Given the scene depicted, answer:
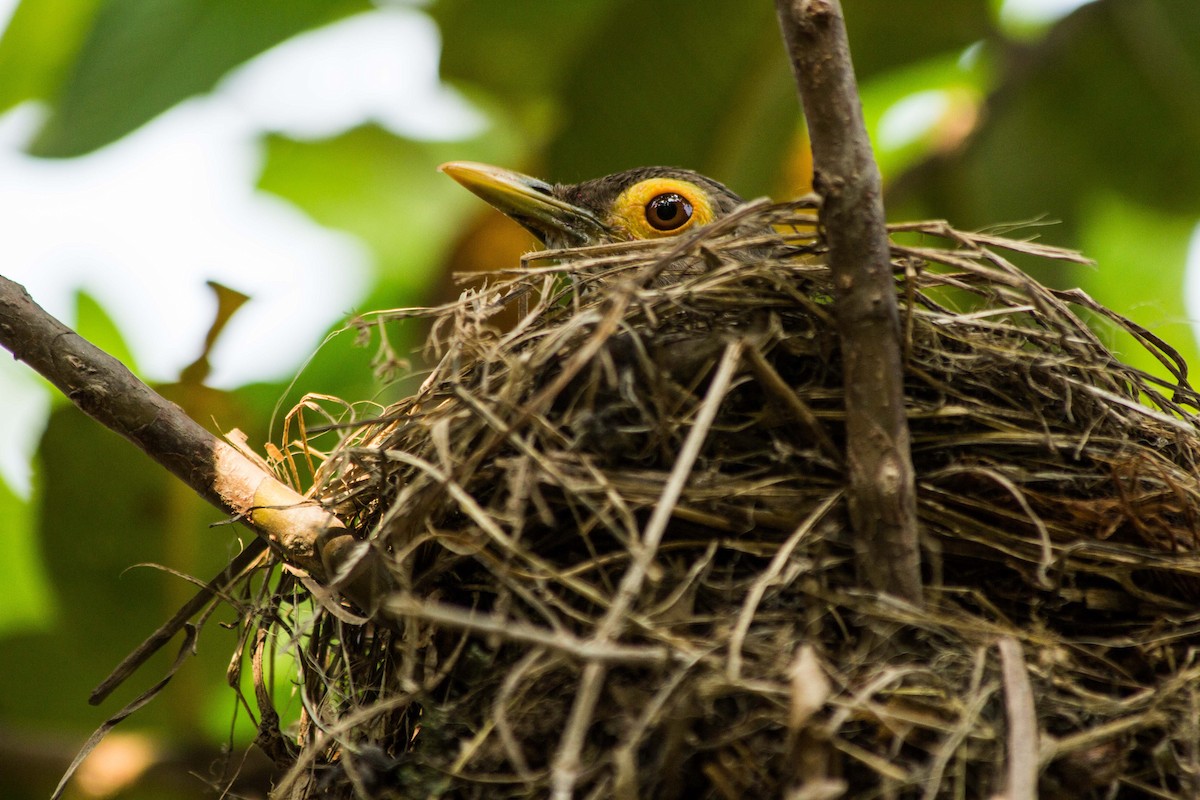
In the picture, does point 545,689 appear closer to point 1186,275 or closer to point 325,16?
point 325,16

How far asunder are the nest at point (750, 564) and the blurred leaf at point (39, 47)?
326cm

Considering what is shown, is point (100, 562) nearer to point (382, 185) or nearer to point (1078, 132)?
point (382, 185)

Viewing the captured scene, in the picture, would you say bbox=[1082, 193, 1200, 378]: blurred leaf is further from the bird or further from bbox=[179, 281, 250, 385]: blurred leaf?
bbox=[179, 281, 250, 385]: blurred leaf

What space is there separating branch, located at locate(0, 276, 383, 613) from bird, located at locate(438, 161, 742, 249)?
1357 mm

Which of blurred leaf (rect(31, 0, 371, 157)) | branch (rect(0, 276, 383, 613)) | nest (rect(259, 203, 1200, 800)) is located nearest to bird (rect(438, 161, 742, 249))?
nest (rect(259, 203, 1200, 800))

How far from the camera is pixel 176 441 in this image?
2.42m

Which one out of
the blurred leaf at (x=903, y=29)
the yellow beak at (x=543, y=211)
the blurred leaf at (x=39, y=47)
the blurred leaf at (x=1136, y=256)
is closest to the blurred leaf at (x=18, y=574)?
the blurred leaf at (x=39, y=47)

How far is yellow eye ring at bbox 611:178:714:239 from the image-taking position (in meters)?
3.63

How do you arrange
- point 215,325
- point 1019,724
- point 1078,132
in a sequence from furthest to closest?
point 1078,132
point 215,325
point 1019,724

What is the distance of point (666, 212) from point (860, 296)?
1567 millimetres

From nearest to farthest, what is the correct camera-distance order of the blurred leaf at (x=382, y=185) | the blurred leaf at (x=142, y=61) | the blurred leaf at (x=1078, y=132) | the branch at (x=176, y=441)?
the branch at (x=176, y=441) < the blurred leaf at (x=142, y=61) < the blurred leaf at (x=1078, y=132) < the blurred leaf at (x=382, y=185)

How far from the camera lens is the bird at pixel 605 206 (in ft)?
11.8

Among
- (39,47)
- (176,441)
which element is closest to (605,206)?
(176,441)

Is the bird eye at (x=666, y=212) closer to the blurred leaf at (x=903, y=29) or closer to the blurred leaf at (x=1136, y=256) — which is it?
the blurred leaf at (x=903, y=29)
